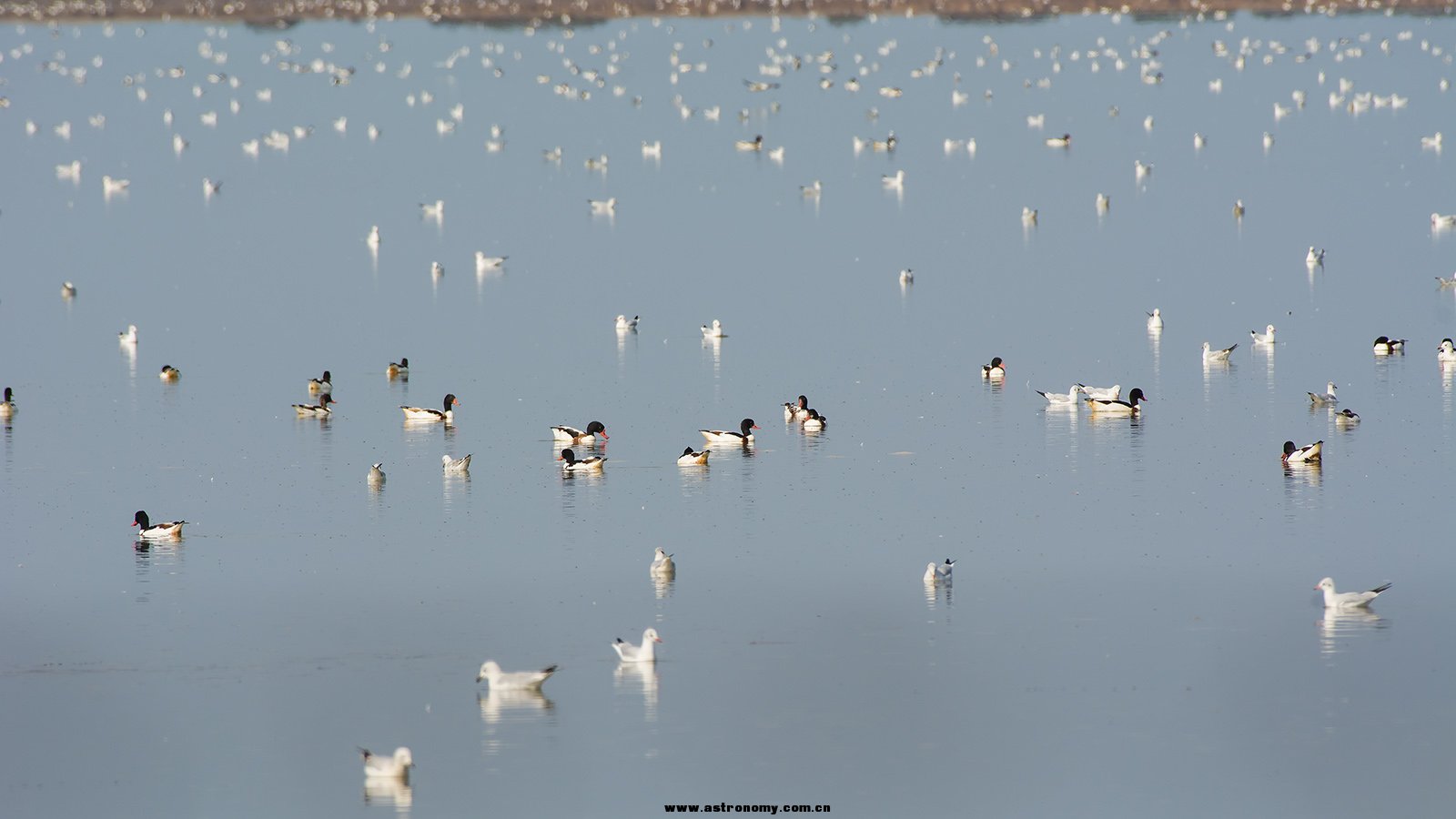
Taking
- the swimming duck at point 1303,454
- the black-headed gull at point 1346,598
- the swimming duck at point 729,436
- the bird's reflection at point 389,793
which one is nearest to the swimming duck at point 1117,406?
the swimming duck at point 1303,454

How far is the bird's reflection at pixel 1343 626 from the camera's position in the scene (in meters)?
20.7

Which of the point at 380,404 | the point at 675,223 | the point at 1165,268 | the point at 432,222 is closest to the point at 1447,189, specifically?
the point at 1165,268

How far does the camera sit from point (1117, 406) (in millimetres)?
33750

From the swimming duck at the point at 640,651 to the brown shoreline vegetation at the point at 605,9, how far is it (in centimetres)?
9778

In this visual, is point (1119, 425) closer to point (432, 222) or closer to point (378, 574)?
point (378, 574)

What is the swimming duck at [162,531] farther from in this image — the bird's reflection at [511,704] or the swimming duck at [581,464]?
the bird's reflection at [511,704]

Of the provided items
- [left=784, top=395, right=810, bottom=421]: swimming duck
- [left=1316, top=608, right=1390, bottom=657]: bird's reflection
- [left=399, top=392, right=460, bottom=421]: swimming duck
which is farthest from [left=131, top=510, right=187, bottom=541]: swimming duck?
[left=1316, top=608, right=1390, bottom=657]: bird's reflection

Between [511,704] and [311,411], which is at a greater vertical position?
[311,411]

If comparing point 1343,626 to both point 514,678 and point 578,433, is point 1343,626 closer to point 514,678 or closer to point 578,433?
point 514,678

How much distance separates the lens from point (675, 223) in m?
58.0

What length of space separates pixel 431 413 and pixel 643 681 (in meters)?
14.9

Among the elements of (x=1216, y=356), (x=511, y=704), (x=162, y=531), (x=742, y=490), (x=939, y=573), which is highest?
(x=1216, y=356)

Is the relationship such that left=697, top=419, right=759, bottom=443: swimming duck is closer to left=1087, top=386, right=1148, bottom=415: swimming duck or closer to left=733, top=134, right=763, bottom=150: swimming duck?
left=1087, top=386, right=1148, bottom=415: swimming duck

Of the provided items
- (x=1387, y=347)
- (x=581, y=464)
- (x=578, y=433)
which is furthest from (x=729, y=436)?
(x=1387, y=347)
